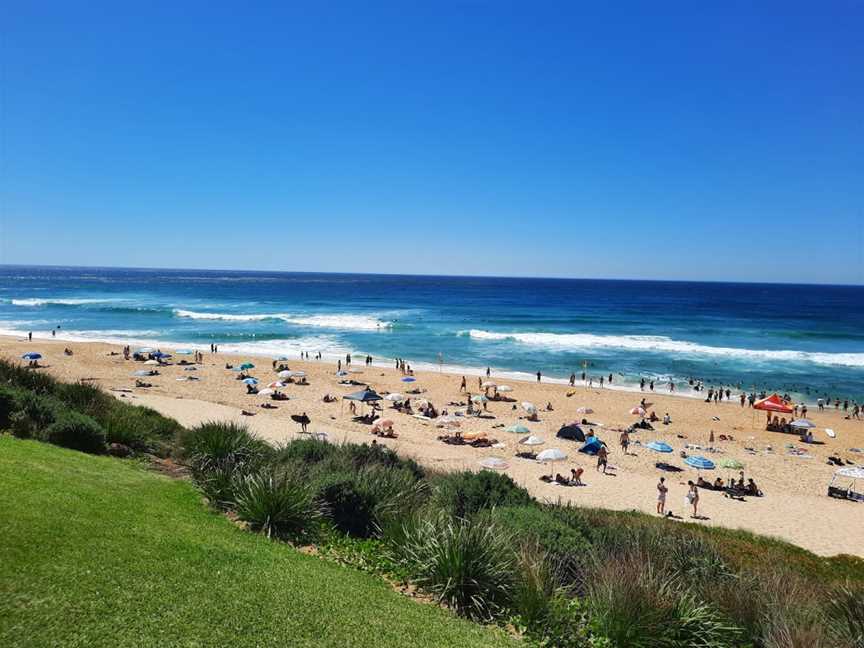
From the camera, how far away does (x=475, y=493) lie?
32.4ft

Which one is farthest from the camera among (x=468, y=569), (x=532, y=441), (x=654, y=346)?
(x=654, y=346)

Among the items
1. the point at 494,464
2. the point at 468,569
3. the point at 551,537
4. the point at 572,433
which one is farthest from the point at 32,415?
the point at 572,433

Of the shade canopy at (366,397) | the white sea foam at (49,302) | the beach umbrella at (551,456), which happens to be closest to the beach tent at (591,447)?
the beach umbrella at (551,456)

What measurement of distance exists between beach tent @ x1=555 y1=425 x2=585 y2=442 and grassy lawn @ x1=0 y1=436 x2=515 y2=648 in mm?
19668

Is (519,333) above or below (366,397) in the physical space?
above

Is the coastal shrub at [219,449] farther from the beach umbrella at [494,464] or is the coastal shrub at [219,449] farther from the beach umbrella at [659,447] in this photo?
the beach umbrella at [659,447]

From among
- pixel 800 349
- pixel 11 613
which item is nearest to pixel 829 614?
pixel 11 613

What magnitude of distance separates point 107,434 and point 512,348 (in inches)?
1762

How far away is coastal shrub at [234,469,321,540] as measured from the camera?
8.00 meters

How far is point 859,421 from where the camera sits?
3130 centimetres

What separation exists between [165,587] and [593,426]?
25.0m

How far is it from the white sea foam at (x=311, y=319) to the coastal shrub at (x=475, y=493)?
54.3 meters

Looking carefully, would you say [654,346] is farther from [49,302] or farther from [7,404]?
[49,302]

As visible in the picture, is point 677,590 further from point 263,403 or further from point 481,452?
point 263,403
